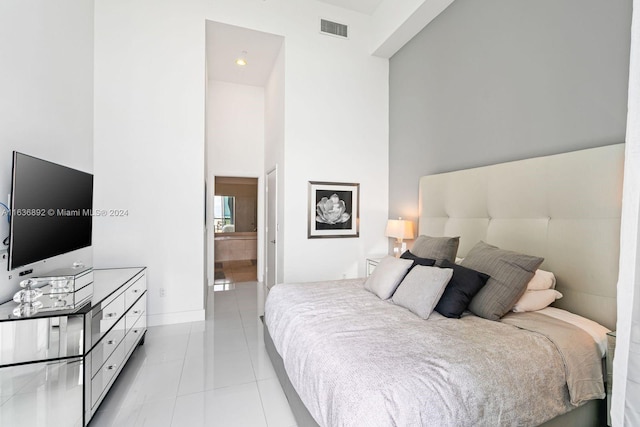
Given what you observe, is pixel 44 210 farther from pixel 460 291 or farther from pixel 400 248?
pixel 400 248

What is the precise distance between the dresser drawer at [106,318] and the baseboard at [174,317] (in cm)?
130

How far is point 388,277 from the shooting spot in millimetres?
2436

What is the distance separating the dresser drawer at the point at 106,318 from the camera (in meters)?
1.85

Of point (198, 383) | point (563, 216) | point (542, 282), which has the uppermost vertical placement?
point (563, 216)

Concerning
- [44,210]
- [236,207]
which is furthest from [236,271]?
[44,210]

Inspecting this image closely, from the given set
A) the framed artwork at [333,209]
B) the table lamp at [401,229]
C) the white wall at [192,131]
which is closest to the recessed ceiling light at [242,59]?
the white wall at [192,131]

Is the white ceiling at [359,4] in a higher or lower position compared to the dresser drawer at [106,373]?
higher

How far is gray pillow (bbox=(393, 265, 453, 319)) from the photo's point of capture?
1.97m

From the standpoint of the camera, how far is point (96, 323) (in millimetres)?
1889

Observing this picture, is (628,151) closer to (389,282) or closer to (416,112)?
(389,282)

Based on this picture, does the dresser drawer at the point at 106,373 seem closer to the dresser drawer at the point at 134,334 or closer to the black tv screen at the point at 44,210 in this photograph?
the dresser drawer at the point at 134,334

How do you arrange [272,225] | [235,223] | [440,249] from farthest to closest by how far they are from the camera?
[235,223] < [272,225] < [440,249]

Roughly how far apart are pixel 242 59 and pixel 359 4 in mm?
2005

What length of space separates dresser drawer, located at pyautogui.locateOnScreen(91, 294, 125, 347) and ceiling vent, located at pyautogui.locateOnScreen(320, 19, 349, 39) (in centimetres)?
424
